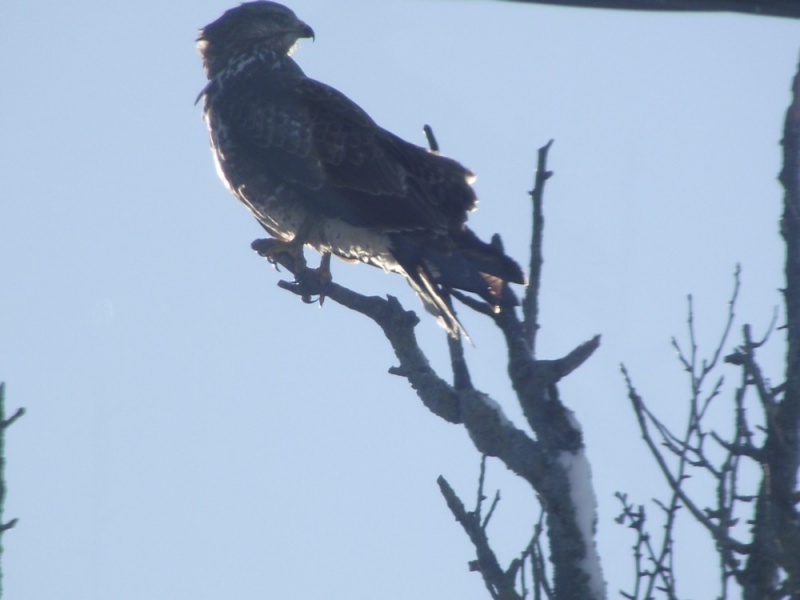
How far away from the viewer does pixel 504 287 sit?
4238mm

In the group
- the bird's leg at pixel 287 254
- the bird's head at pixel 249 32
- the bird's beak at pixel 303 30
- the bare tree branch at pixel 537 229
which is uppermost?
the bird's beak at pixel 303 30

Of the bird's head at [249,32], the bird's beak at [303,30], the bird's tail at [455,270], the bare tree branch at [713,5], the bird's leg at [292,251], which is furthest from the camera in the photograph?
the bird's beak at [303,30]

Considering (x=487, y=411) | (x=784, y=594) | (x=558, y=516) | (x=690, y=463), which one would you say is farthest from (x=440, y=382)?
(x=784, y=594)

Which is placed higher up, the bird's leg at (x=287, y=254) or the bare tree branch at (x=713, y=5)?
the bird's leg at (x=287, y=254)

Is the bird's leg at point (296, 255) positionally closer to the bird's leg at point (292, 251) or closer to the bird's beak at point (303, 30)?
the bird's leg at point (292, 251)

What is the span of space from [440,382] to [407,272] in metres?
1.40

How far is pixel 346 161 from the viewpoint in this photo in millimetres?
5738

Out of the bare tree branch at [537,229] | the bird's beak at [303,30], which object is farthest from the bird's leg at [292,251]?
the bare tree branch at [537,229]

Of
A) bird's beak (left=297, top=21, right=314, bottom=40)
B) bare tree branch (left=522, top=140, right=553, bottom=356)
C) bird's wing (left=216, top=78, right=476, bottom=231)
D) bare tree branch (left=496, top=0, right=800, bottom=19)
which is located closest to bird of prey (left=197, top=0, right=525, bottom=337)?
bird's wing (left=216, top=78, right=476, bottom=231)

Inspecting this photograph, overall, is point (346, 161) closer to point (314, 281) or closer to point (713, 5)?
point (314, 281)

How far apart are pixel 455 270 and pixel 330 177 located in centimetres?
116

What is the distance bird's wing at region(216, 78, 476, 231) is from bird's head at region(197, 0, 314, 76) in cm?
51

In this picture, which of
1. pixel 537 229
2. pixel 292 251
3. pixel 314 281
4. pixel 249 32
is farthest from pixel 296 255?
pixel 537 229

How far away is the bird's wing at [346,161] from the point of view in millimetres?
5473
